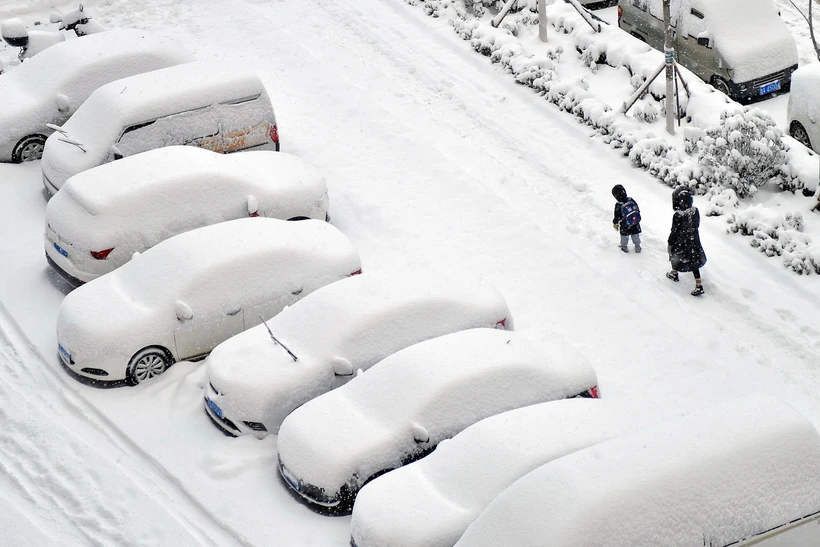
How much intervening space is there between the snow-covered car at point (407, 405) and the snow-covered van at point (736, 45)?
8.53 m

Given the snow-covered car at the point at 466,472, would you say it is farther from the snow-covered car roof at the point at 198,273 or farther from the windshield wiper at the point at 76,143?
the windshield wiper at the point at 76,143

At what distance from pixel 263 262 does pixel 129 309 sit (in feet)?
4.91

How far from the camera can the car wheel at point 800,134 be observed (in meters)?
15.1

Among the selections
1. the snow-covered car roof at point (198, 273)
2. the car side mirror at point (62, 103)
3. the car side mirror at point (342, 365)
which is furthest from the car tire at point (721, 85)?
the car side mirror at point (62, 103)

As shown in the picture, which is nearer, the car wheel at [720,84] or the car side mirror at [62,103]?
the car side mirror at [62,103]

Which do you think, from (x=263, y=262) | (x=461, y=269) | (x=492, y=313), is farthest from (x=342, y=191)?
(x=492, y=313)

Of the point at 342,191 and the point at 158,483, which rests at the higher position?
the point at 342,191

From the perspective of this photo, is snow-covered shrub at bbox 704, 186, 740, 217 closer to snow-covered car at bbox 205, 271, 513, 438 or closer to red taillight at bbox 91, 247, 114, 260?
snow-covered car at bbox 205, 271, 513, 438

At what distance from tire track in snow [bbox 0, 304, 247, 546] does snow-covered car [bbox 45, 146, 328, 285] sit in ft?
5.11

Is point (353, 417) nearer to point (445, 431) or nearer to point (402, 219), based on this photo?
point (445, 431)

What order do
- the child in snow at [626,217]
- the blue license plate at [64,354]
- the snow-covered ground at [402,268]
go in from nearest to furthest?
1. the snow-covered ground at [402,268]
2. the blue license plate at [64,354]
3. the child in snow at [626,217]

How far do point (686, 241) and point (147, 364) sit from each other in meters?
6.18

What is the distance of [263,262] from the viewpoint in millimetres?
11414

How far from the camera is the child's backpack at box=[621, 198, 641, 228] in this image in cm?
1280
